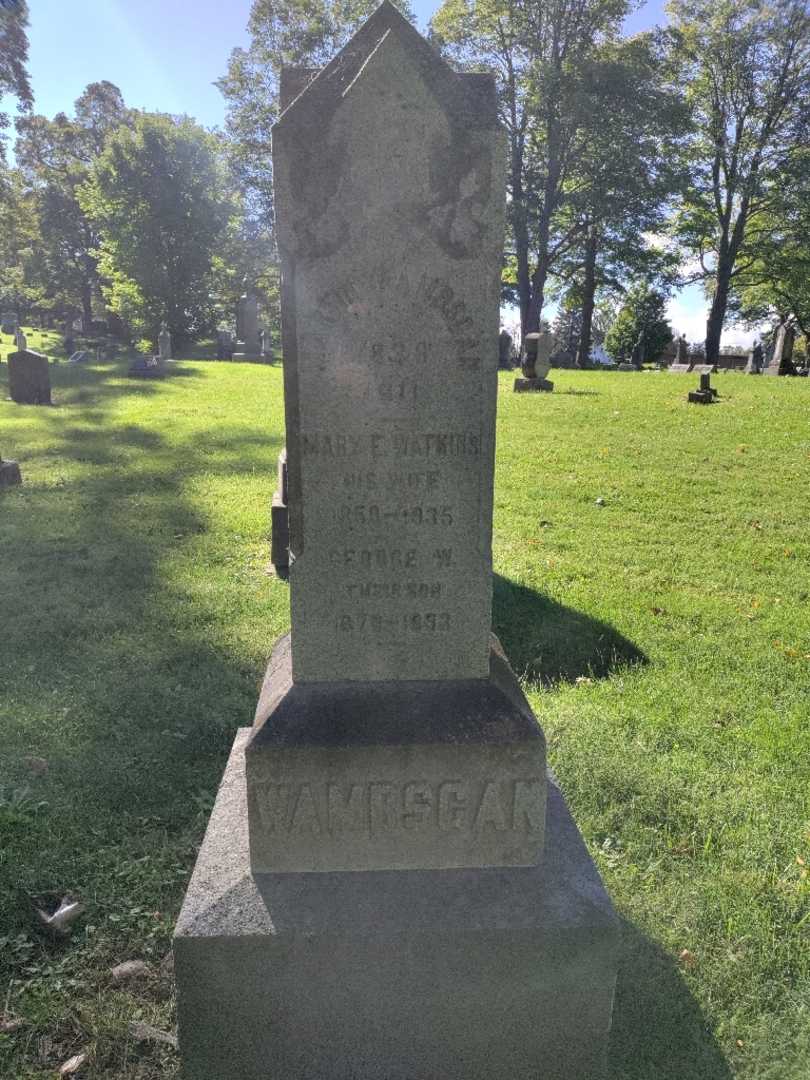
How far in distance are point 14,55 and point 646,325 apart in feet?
117

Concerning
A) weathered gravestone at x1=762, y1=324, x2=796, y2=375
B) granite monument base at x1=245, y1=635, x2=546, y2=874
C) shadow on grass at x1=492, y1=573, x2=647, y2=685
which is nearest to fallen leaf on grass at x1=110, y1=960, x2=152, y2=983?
granite monument base at x1=245, y1=635, x2=546, y2=874

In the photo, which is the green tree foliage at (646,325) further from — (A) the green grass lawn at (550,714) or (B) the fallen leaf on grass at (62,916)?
(B) the fallen leaf on grass at (62,916)

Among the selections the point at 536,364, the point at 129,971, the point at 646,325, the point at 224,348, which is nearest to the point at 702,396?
the point at 536,364

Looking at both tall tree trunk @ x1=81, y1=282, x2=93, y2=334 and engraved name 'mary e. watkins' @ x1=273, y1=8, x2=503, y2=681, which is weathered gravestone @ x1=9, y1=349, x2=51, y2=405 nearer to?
engraved name 'mary e. watkins' @ x1=273, y1=8, x2=503, y2=681

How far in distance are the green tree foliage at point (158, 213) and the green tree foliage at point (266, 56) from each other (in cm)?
362

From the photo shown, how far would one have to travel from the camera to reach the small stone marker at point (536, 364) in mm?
18016

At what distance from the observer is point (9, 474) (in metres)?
9.06

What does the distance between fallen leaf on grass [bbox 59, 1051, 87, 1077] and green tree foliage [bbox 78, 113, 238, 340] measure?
31.8 m

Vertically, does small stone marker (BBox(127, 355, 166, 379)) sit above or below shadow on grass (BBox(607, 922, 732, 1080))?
above

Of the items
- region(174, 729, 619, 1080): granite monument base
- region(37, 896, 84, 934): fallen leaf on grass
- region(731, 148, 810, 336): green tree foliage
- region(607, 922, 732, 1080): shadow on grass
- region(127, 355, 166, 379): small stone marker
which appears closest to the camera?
region(174, 729, 619, 1080): granite monument base

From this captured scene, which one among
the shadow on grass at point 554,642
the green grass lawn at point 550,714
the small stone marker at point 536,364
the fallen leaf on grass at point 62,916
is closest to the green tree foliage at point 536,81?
the small stone marker at point 536,364

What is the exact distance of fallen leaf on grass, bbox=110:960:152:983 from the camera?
2.59 metres

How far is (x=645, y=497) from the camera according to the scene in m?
8.75

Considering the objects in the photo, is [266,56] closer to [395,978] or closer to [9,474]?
[9,474]
